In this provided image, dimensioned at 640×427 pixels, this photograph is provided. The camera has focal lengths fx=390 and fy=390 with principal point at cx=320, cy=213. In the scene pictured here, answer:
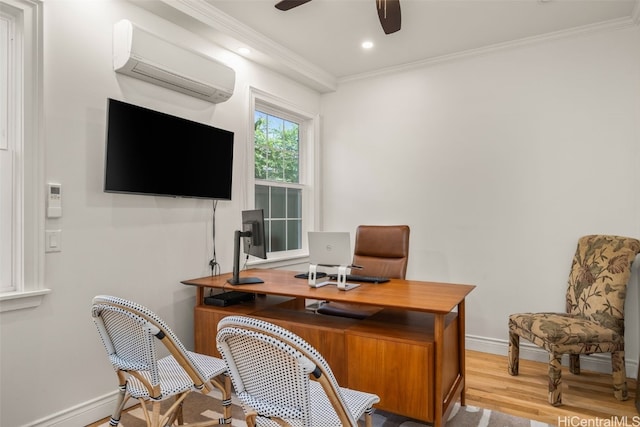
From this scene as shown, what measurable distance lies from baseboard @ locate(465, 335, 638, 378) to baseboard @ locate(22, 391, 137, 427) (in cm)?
285

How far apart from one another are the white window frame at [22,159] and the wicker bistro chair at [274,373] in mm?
1404

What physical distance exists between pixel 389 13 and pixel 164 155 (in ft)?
5.56

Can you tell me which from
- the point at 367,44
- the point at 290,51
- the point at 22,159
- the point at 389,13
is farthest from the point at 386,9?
the point at 22,159

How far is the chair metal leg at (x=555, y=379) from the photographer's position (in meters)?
2.49

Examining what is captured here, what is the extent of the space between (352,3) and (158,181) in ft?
6.04

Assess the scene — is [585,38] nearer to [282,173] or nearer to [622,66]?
[622,66]

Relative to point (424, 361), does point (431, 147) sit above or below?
above

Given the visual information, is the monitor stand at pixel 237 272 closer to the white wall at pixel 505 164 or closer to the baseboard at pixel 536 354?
the white wall at pixel 505 164

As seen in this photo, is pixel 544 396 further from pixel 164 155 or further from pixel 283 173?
pixel 164 155

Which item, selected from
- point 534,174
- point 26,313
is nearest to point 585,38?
point 534,174

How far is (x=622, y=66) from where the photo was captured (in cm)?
304

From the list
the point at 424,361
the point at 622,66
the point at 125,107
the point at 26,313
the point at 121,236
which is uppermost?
the point at 622,66

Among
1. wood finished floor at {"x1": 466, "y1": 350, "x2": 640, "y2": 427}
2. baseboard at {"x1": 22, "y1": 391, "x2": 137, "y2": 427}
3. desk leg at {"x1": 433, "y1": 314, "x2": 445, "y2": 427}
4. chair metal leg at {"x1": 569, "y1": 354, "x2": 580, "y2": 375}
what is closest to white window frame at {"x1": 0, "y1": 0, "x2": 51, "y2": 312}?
baseboard at {"x1": 22, "y1": 391, "x2": 137, "y2": 427}

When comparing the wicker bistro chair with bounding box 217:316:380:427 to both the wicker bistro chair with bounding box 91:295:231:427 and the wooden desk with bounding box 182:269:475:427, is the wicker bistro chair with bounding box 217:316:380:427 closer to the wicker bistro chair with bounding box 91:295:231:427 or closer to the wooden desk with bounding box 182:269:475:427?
the wicker bistro chair with bounding box 91:295:231:427
